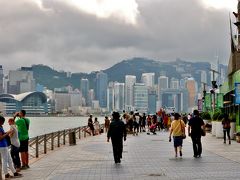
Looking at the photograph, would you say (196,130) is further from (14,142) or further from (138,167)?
(14,142)

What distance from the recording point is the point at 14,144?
15.1 meters

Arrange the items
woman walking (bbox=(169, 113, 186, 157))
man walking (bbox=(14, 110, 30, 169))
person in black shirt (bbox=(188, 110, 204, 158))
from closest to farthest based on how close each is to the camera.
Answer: man walking (bbox=(14, 110, 30, 169)), woman walking (bbox=(169, 113, 186, 157)), person in black shirt (bbox=(188, 110, 204, 158))

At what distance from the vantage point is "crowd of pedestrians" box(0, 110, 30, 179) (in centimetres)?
1384

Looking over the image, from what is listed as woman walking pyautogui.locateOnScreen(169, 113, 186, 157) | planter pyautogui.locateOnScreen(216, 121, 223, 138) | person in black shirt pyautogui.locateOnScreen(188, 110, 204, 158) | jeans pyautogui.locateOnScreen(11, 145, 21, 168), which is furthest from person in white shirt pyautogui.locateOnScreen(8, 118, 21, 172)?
planter pyautogui.locateOnScreen(216, 121, 223, 138)

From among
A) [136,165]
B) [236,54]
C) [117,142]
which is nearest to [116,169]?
[136,165]

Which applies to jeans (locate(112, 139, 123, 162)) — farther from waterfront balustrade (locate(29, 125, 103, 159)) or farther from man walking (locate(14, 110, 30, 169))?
waterfront balustrade (locate(29, 125, 103, 159))

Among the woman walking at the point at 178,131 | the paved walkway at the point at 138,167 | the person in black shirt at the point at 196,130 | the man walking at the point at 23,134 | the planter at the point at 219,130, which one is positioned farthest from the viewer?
the planter at the point at 219,130

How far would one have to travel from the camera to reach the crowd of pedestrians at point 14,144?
1384 cm

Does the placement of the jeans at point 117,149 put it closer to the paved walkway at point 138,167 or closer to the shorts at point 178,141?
the paved walkway at point 138,167

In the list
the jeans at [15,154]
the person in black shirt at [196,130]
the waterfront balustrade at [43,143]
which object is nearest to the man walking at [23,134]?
the jeans at [15,154]

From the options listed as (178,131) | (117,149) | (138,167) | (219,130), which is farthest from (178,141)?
(219,130)

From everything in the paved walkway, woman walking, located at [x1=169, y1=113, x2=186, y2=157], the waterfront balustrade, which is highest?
woman walking, located at [x1=169, y1=113, x2=186, y2=157]

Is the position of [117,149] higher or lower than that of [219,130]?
lower

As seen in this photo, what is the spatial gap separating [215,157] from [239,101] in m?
8.47
